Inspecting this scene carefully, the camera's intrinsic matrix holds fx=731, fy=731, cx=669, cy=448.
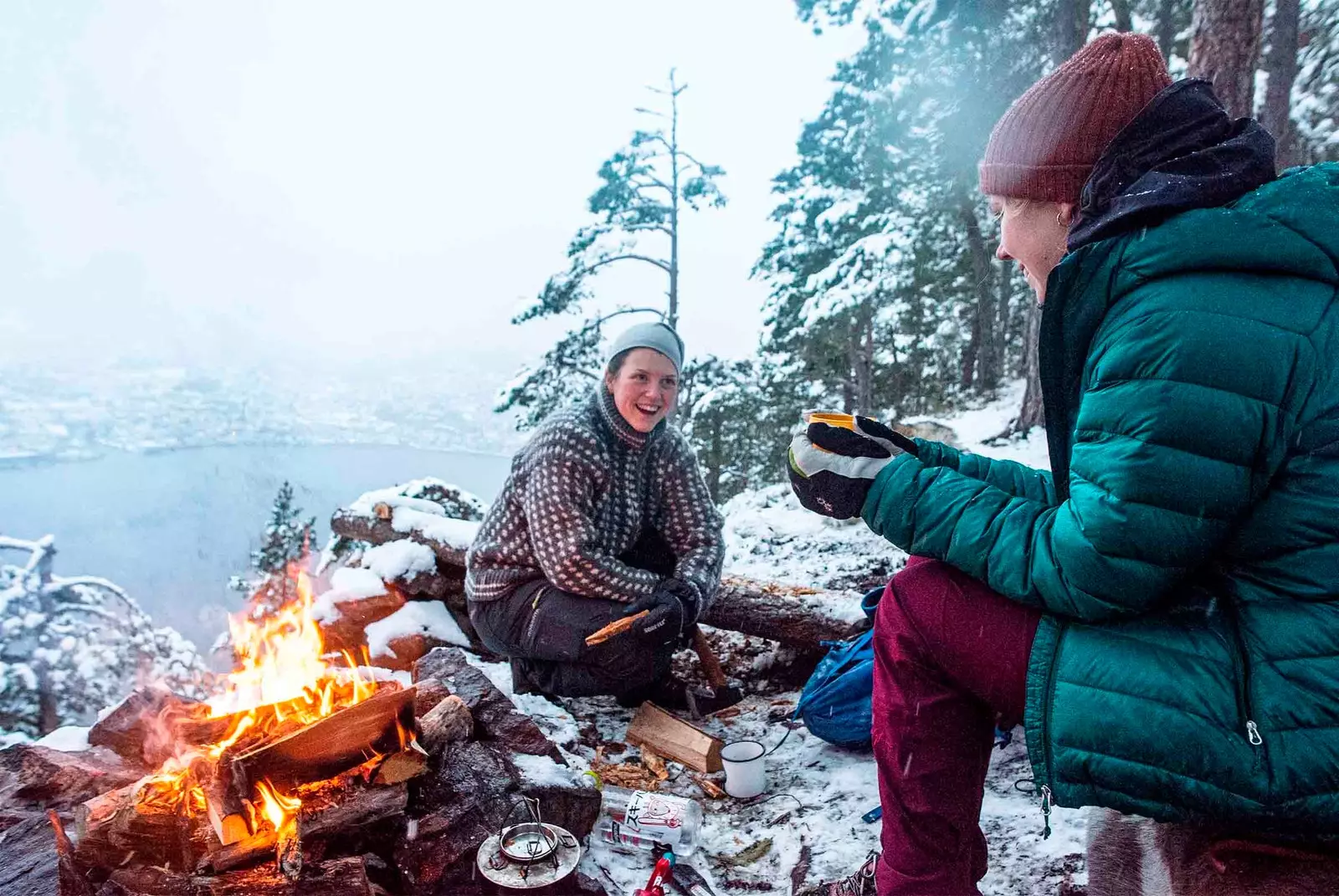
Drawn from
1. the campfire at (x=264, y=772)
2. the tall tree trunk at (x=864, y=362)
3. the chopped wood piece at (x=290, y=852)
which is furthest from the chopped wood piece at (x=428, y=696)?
the tall tree trunk at (x=864, y=362)

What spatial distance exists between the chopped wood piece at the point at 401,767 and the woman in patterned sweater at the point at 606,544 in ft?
3.22

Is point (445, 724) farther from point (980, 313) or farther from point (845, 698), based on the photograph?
point (980, 313)

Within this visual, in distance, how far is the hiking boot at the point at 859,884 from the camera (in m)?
2.04

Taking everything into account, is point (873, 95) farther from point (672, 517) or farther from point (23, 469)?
point (23, 469)

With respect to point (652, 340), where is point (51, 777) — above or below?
below

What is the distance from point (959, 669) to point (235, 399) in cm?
7937

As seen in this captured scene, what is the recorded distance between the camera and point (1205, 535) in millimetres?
1384

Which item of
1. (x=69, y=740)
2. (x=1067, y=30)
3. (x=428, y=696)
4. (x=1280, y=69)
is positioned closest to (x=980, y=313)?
(x=1067, y=30)

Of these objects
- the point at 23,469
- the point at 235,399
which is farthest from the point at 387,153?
the point at 23,469

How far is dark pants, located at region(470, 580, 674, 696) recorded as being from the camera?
3.51m

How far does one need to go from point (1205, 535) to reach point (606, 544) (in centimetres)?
278

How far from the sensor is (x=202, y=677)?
15602 mm

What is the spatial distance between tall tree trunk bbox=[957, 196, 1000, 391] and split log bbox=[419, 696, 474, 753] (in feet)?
49.5

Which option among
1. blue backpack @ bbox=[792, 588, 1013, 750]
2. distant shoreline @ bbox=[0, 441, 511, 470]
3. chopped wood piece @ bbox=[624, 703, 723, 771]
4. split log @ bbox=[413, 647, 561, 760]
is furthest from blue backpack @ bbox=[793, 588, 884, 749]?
distant shoreline @ bbox=[0, 441, 511, 470]
